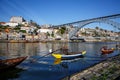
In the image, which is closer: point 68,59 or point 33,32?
point 68,59

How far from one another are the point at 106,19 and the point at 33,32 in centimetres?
8374

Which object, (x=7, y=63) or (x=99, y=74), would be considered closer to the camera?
(x=99, y=74)

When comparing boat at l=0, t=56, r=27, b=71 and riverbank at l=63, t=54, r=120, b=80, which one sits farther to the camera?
boat at l=0, t=56, r=27, b=71

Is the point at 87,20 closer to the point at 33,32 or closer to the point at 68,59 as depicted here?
the point at 68,59

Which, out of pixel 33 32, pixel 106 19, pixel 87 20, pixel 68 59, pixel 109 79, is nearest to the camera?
pixel 109 79

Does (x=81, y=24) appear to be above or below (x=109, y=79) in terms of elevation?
above

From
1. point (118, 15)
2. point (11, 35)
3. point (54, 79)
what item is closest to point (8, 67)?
point (54, 79)

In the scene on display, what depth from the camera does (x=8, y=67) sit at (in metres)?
21.3

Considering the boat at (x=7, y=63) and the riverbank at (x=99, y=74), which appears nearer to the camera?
the riverbank at (x=99, y=74)

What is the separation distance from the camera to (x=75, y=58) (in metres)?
36.1

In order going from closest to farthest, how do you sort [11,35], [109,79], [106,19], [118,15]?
[109,79] → [118,15] → [106,19] → [11,35]

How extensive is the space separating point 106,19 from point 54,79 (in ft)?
232

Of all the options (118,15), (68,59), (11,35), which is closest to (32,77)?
(68,59)

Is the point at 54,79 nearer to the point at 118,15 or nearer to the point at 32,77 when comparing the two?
the point at 32,77
